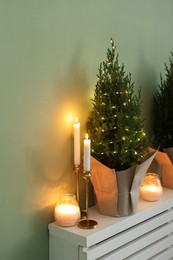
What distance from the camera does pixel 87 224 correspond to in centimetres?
130

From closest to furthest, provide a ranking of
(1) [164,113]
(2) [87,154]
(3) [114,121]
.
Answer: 1. (2) [87,154]
2. (3) [114,121]
3. (1) [164,113]

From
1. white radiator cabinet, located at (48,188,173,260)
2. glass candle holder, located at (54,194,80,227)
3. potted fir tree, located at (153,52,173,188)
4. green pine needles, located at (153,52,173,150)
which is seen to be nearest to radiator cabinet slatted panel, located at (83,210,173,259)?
white radiator cabinet, located at (48,188,173,260)

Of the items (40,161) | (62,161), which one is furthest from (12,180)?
(62,161)

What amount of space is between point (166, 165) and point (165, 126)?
0.63ft

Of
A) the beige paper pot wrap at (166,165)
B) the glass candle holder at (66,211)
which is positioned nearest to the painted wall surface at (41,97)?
the glass candle holder at (66,211)

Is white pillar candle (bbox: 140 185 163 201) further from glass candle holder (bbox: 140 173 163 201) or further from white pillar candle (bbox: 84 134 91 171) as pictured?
white pillar candle (bbox: 84 134 91 171)

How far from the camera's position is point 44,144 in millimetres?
1320

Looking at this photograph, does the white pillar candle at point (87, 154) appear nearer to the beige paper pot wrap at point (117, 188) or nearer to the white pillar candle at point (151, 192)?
the beige paper pot wrap at point (117, 188)

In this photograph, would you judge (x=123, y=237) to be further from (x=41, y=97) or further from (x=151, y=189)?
(x=41, y=97)

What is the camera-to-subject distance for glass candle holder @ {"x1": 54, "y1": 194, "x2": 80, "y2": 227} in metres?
1.29

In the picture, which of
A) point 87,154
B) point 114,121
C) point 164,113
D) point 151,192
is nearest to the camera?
point 87,154

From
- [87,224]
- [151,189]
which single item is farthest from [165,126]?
[87,224]

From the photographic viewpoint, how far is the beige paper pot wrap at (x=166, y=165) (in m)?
1.69

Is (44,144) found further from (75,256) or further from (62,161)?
(75,256)
